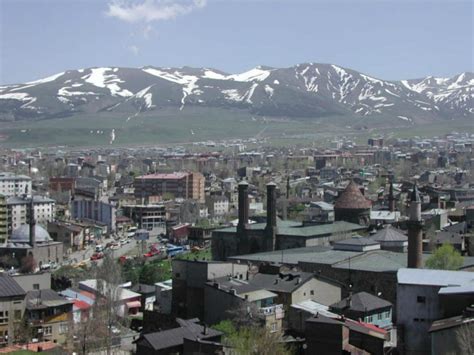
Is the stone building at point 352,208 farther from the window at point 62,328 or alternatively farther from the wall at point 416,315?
the wall at point 416,315

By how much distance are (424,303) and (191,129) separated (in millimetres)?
145024

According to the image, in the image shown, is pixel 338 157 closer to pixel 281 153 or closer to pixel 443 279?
pixel 281 153

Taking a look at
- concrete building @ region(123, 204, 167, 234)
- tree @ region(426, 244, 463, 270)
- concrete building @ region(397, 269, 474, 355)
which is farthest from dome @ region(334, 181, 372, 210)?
concrete building @ region(123, 204, 167, 234)

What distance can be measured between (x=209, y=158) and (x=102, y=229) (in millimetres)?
57706

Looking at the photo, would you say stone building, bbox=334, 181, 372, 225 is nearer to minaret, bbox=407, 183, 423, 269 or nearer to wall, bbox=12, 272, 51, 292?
minaret, bbox=407, 183, 423, 269

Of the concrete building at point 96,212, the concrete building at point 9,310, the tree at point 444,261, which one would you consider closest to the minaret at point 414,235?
the tree at point 444,261

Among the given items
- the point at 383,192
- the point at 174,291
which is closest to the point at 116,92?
the point at 383,192

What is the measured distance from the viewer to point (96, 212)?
4941 centimetres

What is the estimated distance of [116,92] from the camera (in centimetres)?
19438

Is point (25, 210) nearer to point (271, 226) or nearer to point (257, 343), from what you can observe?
point (271, 226)

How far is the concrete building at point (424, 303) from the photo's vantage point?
16344mm

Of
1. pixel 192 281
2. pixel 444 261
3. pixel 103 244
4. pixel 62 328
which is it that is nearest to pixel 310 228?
pixel 444 261

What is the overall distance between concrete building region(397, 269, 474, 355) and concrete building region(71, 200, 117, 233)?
31170 mm

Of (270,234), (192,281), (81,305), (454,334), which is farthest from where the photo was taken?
(270,234)
